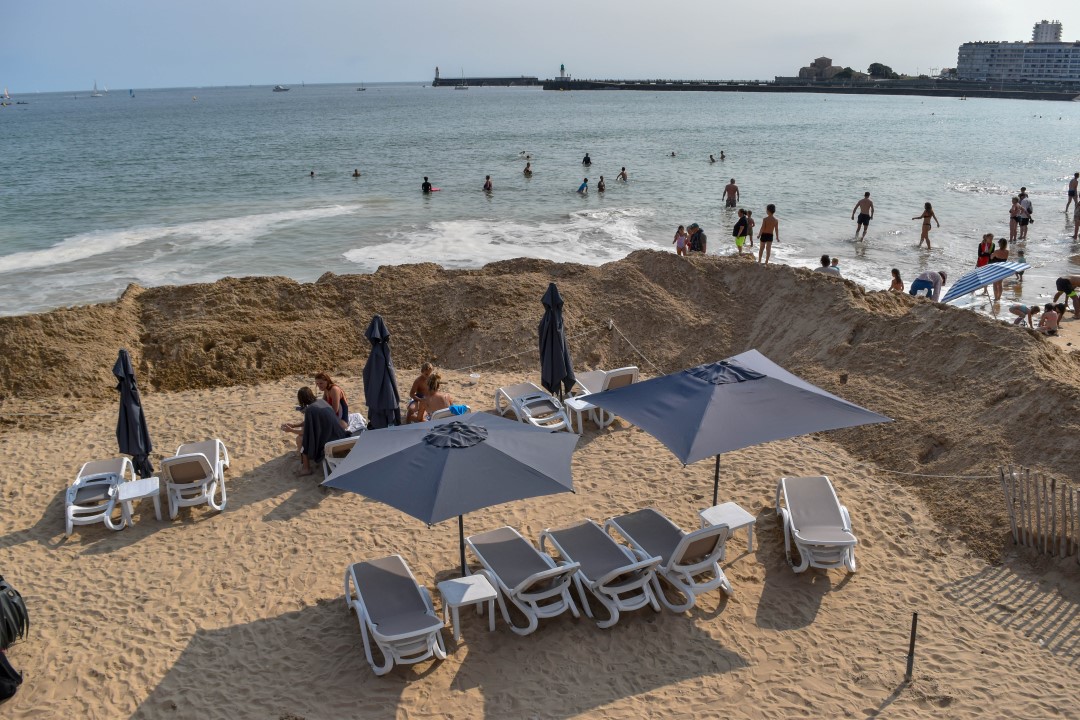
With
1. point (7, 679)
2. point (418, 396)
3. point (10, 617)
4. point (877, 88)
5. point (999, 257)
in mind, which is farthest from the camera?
point (877, 88)

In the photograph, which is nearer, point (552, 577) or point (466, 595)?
point (466, 595)

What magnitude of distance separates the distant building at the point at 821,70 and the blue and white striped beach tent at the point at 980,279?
188349mm

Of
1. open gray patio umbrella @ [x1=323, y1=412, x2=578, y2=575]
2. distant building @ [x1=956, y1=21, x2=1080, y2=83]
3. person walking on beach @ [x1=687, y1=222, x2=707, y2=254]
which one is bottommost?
open gray patio umbrella @ [x1=323, y1=412, x2=578, y2=575]

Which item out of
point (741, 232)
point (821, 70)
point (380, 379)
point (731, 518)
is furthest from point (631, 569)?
point (821, 70)

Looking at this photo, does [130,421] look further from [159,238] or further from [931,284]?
[159,238]

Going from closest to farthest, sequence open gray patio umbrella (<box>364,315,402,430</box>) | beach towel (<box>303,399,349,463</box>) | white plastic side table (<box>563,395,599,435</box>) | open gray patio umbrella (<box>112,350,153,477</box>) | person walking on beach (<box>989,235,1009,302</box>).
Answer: open gray patio umbrella (<box>112,350,153,477</box>), beach towel (<box>303,399,349,463</box>), open gray patio umbrella (<box>364,315,402,430</box>), white plastic side table (<box>563,395,599,435</box>), person walking on beach (<box>989,235,1009,302</box>)

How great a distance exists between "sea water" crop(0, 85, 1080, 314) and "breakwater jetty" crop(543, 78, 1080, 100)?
67.6 metres

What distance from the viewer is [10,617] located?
6.43 m

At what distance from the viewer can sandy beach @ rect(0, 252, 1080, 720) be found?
252 inches

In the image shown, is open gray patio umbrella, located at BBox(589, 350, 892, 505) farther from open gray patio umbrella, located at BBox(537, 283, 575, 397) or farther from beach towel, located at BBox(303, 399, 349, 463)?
beach towel, located at BBox(303, 399, 349, 463)

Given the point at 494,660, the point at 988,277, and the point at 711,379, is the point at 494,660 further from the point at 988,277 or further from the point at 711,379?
the point at 988,277

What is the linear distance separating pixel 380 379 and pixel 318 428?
1.05m

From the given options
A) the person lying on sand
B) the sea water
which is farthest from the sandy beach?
the sea water

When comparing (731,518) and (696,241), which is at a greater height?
(696,241)
